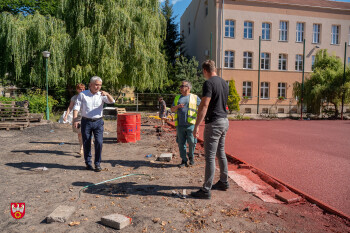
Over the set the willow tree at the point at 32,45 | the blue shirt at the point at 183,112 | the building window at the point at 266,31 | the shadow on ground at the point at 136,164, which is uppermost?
the building window at the point at 266,31

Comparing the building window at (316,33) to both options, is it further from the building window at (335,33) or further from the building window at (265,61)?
the building window at (265,61)

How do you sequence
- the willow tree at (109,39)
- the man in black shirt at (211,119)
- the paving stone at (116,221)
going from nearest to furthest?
the paving stone at (116,221) → the man in black shirt at (211,119) → the willow tree at (109,39)

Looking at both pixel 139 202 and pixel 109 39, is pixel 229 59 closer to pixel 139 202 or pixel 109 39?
pixel 109 39

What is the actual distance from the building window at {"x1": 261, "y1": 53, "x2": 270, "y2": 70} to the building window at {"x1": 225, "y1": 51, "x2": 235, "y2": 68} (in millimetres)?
3457

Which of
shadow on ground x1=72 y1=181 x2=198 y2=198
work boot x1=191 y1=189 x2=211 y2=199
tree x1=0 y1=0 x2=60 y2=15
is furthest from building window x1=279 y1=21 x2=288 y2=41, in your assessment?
work boot x1=191 y1=189 x2=211 y2=199

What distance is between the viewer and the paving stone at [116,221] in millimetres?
3225

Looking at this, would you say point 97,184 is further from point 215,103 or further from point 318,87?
point 318,87

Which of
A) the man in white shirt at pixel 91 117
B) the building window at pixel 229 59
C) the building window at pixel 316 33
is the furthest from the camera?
the building window at pixel 316 33

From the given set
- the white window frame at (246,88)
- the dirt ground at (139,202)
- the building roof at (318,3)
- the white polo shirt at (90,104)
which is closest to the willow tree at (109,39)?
the dirt ground at (139,202)

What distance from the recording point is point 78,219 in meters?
3.49

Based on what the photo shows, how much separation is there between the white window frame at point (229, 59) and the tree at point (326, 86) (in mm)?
8089

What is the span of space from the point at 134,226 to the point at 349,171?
5.17m

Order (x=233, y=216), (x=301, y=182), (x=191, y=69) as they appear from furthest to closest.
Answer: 1. (x=191, y=69)
2. (x=301, y=182)
3. (x=233, y=216)

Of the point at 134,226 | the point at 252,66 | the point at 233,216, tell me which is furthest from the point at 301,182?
the point at 252,66
